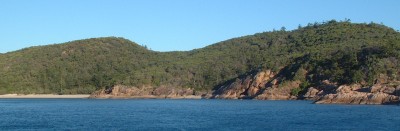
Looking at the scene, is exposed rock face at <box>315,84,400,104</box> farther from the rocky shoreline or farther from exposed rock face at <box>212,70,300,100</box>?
exposed rock face at <box>212,70,300,100</box>

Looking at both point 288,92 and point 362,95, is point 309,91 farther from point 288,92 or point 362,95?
point 362,95

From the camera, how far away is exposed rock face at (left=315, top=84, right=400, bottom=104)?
11469 centimetres

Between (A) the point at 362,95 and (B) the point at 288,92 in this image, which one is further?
(B) the point at 288,92

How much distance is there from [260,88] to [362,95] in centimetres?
4790

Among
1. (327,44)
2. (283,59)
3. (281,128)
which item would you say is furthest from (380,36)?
(281,128)

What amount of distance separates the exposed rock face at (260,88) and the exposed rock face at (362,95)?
27.5 m

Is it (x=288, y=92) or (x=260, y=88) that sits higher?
(x=260, y=88)

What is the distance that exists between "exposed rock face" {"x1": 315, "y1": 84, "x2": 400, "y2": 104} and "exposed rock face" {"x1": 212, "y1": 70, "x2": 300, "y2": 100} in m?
27.5

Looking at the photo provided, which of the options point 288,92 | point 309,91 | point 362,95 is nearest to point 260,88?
point 288,92

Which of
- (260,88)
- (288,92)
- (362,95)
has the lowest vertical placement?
(362,95)

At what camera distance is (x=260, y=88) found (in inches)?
6506

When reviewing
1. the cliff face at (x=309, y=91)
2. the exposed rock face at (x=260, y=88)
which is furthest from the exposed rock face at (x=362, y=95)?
the exposed rock face at (x=260, y=88)

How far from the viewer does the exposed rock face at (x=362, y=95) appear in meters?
115

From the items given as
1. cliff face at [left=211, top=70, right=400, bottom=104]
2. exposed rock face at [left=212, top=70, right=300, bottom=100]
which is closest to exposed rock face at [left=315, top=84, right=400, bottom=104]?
cliff face at [left=211, top=70, right=400, bottom=104]
